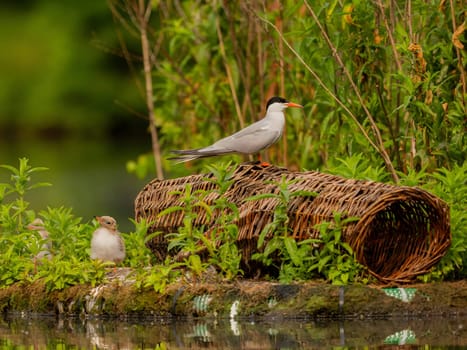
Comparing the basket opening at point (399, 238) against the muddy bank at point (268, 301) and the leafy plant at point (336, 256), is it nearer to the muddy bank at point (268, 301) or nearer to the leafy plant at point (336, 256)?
the leafy plant at point (336, 256)

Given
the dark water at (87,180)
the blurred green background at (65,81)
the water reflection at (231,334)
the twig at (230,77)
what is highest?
the blurred green background at (65,81)

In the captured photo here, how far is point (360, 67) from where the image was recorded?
11.1m

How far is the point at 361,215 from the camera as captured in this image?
9.16 metres

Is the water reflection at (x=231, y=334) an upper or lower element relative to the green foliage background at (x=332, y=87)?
lower

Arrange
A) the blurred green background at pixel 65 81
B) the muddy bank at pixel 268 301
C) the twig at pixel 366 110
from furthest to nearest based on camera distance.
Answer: the blurred green background at pixel 65 81 → the twig at pixel 366 110 → the muddy bank at pixel 268 301

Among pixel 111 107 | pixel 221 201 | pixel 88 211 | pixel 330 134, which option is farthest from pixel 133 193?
pixel 111 107

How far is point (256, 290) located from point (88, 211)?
9660 millimetres

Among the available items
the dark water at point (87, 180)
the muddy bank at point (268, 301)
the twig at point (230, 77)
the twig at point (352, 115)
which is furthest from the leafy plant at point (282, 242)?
the dark water at point (87, 180)

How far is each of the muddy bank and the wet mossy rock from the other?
210 millimetres

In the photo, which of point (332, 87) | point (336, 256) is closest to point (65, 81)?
point (332, 87)

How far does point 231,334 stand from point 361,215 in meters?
1.20

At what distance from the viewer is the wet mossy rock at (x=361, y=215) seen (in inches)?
364

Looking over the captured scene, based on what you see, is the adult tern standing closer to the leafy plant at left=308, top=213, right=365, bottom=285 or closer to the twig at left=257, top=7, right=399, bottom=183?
the twig at left=257, top=7, right=399, bottom=183

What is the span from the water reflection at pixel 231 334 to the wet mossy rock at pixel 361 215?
24.2 inches
